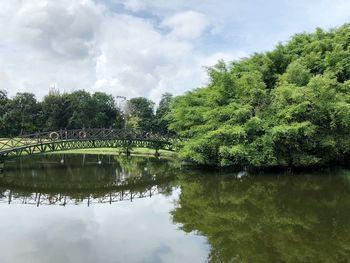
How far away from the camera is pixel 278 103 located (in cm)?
2728

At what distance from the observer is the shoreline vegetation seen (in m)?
26.0

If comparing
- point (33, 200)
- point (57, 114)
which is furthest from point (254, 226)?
point (57, 114)

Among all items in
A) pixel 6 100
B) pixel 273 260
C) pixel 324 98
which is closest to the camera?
pixel 273 260

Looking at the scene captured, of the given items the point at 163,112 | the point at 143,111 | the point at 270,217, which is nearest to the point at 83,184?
the point at 270,217

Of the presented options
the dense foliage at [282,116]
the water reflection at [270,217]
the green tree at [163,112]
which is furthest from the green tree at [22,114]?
the water reflection at [270,217]

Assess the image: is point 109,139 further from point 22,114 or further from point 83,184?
point 22,114

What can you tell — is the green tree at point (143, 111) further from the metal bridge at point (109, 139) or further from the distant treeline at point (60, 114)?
the metal bridge at point (109, 139)

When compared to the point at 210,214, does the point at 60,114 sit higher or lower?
higher

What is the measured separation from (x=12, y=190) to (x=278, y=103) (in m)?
20.3

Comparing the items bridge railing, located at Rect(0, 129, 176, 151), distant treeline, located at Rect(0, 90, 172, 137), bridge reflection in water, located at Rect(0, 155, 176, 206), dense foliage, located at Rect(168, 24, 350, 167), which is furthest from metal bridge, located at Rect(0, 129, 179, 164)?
distant treeline, located at Rect(0, 90, 172, 137)

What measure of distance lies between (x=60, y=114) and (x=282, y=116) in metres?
58.3

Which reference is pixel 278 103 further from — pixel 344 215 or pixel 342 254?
pixel 342 254

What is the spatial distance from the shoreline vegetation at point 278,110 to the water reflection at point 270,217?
3.00 metres

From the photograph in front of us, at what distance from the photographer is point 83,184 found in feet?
85.1
